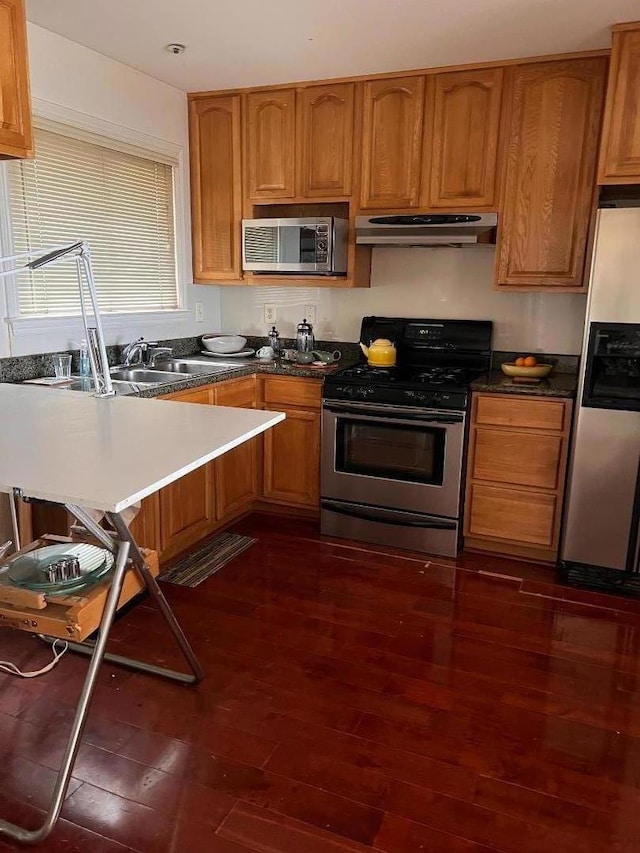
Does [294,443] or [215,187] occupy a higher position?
[215,187]

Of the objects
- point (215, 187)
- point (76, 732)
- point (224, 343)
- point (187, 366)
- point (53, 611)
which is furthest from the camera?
point (224, 343)

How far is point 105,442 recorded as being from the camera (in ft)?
5.84

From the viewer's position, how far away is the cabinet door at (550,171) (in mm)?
3066

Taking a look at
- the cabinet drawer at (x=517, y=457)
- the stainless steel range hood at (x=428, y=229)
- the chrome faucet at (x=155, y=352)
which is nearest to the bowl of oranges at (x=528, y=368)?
the cabinet drawer at (x=517, y=457)

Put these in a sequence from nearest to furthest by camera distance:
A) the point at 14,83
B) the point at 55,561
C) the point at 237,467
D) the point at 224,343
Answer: the point at 55,561 < the point at 14,83 < the point at 237,467 < the point at 224,343

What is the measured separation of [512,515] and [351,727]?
1.58 meters

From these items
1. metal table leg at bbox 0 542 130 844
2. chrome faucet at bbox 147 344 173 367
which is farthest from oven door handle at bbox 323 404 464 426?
metal table leg at bbox 0 542 130 844

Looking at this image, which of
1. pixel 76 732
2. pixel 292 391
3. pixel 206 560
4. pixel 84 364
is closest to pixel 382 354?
pixel 292 391

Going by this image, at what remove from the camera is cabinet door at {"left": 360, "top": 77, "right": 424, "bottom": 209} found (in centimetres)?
338

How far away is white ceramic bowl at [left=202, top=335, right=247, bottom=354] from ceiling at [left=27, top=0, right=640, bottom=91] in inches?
58.3

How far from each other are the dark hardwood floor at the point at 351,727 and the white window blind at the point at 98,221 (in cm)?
161

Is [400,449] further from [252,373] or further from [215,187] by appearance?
[215,187]

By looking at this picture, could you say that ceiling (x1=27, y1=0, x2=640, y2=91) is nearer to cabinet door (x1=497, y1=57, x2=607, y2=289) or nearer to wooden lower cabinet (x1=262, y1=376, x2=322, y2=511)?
cabinet door (x1=497, y1=57, x2=607, y2=289)

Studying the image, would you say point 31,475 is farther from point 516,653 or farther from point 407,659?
point 516,653
